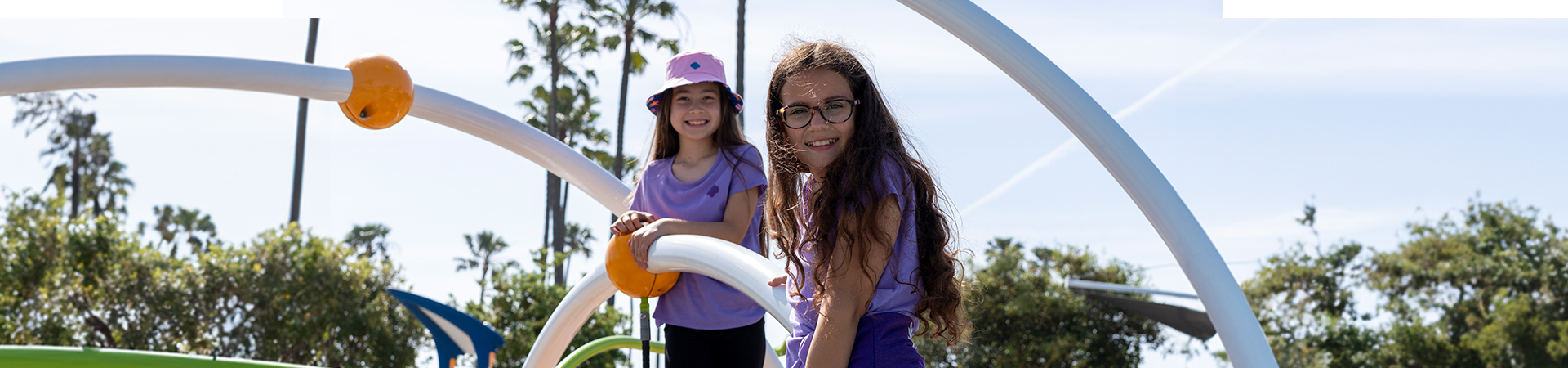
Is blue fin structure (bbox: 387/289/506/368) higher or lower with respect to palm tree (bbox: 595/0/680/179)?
lower

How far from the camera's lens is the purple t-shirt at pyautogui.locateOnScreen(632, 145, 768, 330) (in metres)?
3.02

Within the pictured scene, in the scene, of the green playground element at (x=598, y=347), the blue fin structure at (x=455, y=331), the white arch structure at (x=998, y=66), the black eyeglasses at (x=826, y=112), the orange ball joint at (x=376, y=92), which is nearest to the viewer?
the black eyeglasses at (x=826, y=112)

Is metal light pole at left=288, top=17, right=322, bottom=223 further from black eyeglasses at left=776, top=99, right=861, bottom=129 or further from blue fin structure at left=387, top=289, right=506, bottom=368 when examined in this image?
black eyeglasses at left=776, top=99, right=861, bottom=129

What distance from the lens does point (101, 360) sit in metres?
3.22

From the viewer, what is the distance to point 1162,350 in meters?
21.2

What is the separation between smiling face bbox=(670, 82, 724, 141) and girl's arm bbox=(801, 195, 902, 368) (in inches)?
50.5

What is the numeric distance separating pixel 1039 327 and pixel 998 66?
60.7 ft

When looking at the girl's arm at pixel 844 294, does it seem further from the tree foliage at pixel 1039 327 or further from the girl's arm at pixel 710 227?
the tree foliage at pixel 1039 327

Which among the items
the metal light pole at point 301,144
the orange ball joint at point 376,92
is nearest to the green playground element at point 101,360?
the orange ball joint at point 376,92

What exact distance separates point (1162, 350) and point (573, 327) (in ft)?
62.2

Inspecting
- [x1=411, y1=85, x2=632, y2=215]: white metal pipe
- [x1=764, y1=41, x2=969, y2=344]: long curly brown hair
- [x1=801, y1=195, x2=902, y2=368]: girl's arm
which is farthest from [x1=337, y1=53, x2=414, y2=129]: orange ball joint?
[x1=801, y1=195, x2=902, y2=368]: girl's arm

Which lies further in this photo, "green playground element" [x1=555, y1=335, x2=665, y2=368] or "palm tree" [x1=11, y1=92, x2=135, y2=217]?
"palm tree" [x1=11, y1=92, x2=135, y2=217]

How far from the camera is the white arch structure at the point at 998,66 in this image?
214cm

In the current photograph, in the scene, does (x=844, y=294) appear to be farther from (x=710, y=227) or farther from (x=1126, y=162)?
(x=710, y=227)
